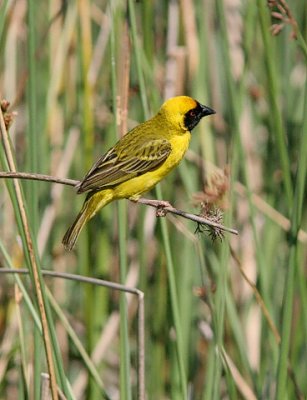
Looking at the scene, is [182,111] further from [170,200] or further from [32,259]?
[32,259]

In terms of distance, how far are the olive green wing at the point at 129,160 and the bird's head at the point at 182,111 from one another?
0.35 ft

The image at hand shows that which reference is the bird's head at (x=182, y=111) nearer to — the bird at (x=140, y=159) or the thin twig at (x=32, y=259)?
the bird at (x=140, y=159)

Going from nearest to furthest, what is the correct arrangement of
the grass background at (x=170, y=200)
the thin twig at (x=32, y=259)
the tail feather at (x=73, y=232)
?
1. the thin twig at (x=32, y=259)
2. the tail feather at (x=73, y=232)
3. the grass background at (x=170, y=200)

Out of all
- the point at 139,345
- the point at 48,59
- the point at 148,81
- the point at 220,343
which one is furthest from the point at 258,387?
the point at 48,59

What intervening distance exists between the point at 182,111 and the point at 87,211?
527 mm

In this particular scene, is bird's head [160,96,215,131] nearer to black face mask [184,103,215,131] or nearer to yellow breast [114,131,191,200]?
black face mask [184,103,215,131]

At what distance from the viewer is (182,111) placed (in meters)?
2.61

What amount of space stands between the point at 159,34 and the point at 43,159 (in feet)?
2.59

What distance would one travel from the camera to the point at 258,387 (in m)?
2.37

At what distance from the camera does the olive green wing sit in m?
2.31

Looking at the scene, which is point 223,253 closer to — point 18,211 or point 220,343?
point 220,343

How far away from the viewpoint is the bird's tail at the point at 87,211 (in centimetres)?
221

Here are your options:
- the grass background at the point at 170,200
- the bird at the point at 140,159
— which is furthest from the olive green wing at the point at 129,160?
the grass background at the point at 170,200

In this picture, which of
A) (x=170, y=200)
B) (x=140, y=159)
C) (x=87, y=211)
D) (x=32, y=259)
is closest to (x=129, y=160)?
(x=140, y=159)
